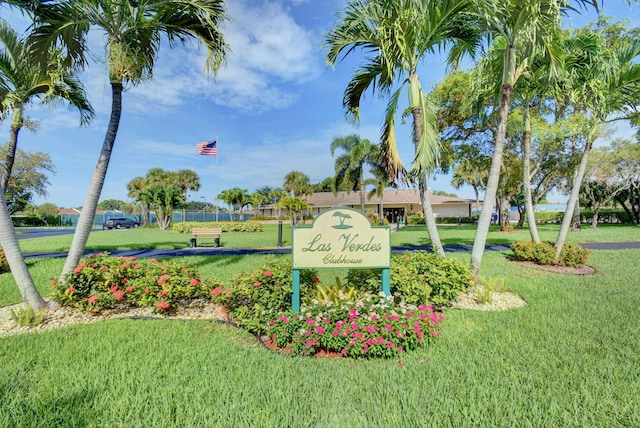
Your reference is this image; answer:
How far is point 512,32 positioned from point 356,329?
5.82 m

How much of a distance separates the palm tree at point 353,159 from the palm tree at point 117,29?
24.3 meters

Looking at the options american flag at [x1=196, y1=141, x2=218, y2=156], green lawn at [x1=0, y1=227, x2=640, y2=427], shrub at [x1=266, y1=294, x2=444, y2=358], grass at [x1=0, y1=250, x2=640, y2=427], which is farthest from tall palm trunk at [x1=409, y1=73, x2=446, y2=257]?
american flag at [x1=196, y1=141, x2=218, y2=156]

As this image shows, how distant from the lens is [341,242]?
162 inches

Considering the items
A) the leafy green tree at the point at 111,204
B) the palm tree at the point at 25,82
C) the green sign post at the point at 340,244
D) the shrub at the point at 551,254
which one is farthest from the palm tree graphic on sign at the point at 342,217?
the leafy green tree at the point at 111,204

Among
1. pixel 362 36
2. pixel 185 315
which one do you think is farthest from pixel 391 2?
pixel 185 315

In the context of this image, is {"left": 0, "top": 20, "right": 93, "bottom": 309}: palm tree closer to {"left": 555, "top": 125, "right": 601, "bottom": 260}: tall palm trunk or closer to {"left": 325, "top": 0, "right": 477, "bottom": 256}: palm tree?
{"left": 325, "top": 0, "right": 477, "bottom": 256}: palm tree

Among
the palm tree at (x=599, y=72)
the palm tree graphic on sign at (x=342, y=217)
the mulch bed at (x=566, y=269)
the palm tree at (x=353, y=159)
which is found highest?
the palm tree at (x=353, y=159)

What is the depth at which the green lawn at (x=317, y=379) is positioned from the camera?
225 cm

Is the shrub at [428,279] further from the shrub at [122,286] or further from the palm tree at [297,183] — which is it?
the palm tree at [297,183]

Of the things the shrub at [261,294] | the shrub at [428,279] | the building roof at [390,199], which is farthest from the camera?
the building roof at [390,199]

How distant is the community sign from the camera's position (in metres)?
4.07

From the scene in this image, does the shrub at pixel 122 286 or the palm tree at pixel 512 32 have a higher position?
the palm tree at pixel 512 32

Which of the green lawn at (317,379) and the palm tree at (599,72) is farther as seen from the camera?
the palm tree at (599,72)

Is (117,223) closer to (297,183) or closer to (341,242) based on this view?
(297,183)
